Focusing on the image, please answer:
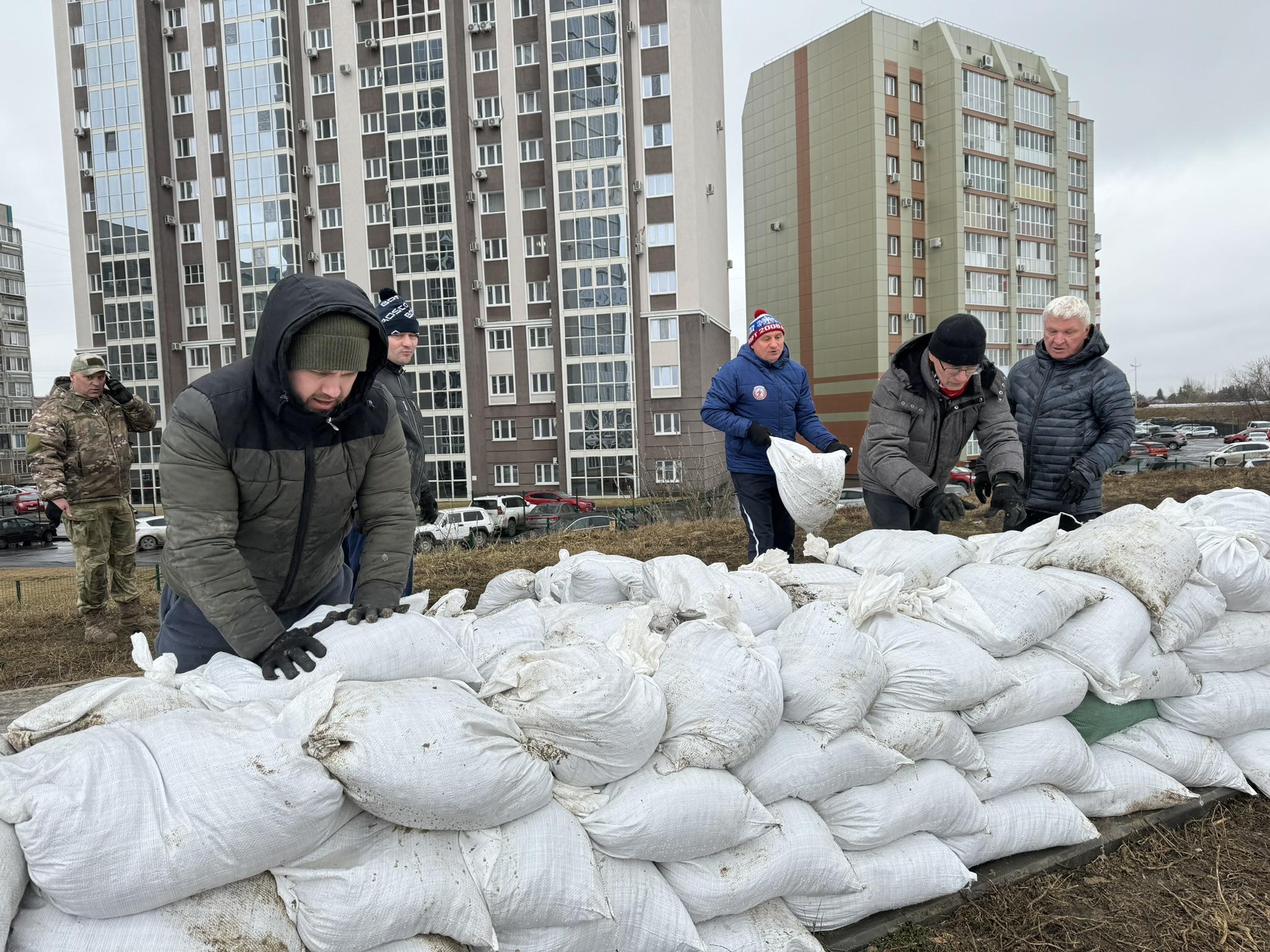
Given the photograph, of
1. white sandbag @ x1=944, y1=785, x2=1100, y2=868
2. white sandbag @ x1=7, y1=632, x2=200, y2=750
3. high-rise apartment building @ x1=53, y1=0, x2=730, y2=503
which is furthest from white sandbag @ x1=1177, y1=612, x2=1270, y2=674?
high-rise apartment building @ x1=53, y1=0, x2=730, y2=503

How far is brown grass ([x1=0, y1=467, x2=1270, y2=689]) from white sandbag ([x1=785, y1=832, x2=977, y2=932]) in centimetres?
227

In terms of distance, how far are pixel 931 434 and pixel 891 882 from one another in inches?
71.7

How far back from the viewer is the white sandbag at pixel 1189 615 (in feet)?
6.94

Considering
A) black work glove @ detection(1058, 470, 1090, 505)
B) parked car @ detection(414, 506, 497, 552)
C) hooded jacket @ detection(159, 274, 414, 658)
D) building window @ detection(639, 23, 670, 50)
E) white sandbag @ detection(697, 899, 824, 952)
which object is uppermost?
building window @ detection(639, 23, 670, 50)

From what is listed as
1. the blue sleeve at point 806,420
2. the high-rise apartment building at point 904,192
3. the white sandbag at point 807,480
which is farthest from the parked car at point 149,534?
the high-rise apartment building at point 904,192

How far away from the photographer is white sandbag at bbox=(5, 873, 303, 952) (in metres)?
1.05

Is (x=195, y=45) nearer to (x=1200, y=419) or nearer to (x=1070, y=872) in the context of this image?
(x=1070, y=872)

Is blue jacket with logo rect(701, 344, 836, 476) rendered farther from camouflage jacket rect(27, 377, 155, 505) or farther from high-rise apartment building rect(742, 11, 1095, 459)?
high-rise apartment building rect(742, 11, 1095, 459)

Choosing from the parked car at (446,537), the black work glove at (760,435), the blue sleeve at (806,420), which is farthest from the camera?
the parked car at (446,537)

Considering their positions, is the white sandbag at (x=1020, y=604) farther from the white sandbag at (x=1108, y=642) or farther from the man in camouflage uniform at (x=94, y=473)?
the man in camouflage uniform at (x=94, y=473)

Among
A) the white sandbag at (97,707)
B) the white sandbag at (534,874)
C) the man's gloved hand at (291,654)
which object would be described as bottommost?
the white sandbag at (534,874)

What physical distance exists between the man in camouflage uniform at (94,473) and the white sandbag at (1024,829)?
4.38 metres

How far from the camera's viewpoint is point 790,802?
5.33 ft

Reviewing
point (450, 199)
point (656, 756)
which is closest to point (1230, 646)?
point (656, 756)
